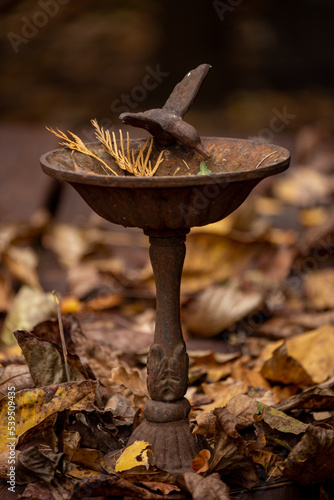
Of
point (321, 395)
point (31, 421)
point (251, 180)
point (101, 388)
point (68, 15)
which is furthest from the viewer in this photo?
point (68, 15)

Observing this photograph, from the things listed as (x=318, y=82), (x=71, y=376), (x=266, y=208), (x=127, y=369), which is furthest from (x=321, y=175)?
(x=71, y=376)

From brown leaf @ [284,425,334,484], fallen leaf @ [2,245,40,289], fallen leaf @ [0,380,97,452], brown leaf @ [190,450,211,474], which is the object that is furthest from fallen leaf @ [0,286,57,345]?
brown leaf @ [284,425,334,484]

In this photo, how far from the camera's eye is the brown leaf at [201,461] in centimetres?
156

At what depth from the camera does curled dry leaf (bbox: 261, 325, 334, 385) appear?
1965 millimetres

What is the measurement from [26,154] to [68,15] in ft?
4.45

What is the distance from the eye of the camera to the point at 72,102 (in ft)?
17.0

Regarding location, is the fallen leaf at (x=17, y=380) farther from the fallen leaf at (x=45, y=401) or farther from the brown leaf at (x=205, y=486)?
the brown leaf at (x=205, y=486)

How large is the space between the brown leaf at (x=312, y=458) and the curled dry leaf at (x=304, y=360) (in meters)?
0.43

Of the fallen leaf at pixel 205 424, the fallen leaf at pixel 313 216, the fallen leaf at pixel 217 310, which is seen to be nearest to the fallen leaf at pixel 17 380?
the fallen leaf at pixel 205 424

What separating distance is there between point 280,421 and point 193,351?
2.08 feet

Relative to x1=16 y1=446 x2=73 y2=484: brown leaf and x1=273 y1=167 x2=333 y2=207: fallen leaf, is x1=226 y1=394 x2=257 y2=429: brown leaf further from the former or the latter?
x1=273 y1=167 x2=333 y2=207: fallen leaf

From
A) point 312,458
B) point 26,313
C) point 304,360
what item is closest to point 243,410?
point 312,458

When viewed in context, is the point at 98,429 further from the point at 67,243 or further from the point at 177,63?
the point at 177,63

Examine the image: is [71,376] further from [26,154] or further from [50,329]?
[26,154]
